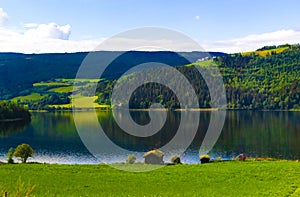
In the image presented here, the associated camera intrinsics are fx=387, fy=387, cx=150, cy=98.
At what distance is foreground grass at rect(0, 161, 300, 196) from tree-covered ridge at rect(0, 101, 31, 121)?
109 metres

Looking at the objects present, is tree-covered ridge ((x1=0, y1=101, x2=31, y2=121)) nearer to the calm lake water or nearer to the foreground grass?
the calm lake water

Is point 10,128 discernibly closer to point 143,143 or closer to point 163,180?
point 143,143

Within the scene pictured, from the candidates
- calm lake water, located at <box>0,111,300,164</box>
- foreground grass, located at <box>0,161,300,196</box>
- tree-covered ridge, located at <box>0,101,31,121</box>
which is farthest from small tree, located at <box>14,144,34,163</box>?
tree-covered ridge, located at <box>0,101,31,121</box>

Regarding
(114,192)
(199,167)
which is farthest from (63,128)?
(114,192)

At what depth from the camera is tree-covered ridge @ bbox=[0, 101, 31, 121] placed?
142m

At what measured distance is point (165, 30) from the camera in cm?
2495

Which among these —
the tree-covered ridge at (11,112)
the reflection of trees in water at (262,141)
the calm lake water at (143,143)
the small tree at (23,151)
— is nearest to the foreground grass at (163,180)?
the small tree at (23,151)

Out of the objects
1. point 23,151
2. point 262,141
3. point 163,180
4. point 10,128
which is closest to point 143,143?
point 262,141

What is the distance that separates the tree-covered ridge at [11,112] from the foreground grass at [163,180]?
109434 millimetres

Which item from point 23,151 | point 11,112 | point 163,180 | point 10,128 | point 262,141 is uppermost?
point 163,180

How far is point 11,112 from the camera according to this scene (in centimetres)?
14488

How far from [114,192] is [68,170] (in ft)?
38.8

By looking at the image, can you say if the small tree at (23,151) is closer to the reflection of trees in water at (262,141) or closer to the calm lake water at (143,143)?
the calm lake water at (143,143)

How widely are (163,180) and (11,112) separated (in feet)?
407
